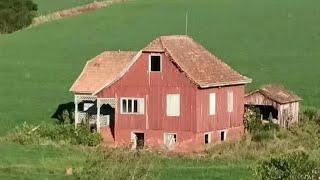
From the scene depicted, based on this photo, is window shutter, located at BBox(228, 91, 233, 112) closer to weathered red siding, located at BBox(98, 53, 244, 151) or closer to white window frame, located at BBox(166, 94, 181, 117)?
weathered red siding, located at BBox(98, 53, 244, 151)

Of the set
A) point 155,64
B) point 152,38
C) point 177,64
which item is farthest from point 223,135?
point 152,38

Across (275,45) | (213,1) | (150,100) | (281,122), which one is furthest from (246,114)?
(213,1)

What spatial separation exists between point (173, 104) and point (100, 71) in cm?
622

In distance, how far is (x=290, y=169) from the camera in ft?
65.6

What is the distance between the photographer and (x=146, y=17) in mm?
82375

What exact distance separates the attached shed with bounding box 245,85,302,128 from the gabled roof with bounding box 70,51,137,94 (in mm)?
6255

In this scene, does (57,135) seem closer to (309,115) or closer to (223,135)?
(223,135)

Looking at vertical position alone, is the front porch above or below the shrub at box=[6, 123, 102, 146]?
above

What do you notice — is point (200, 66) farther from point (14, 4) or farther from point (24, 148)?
point (14, 4)

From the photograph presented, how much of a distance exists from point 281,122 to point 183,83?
548 centimetres

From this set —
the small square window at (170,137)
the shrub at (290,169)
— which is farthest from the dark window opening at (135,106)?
the shrub at (290,169)

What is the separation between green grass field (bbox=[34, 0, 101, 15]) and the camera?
92.8 m

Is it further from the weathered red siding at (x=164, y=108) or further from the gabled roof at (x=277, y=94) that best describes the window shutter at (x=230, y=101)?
the gabled roof at (x=277, y=94)

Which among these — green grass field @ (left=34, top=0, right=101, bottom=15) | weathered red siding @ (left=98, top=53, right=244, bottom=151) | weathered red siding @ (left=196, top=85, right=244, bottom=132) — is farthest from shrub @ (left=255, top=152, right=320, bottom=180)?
green grass field @ (left=34, top=0, right=101, bottom=15)
